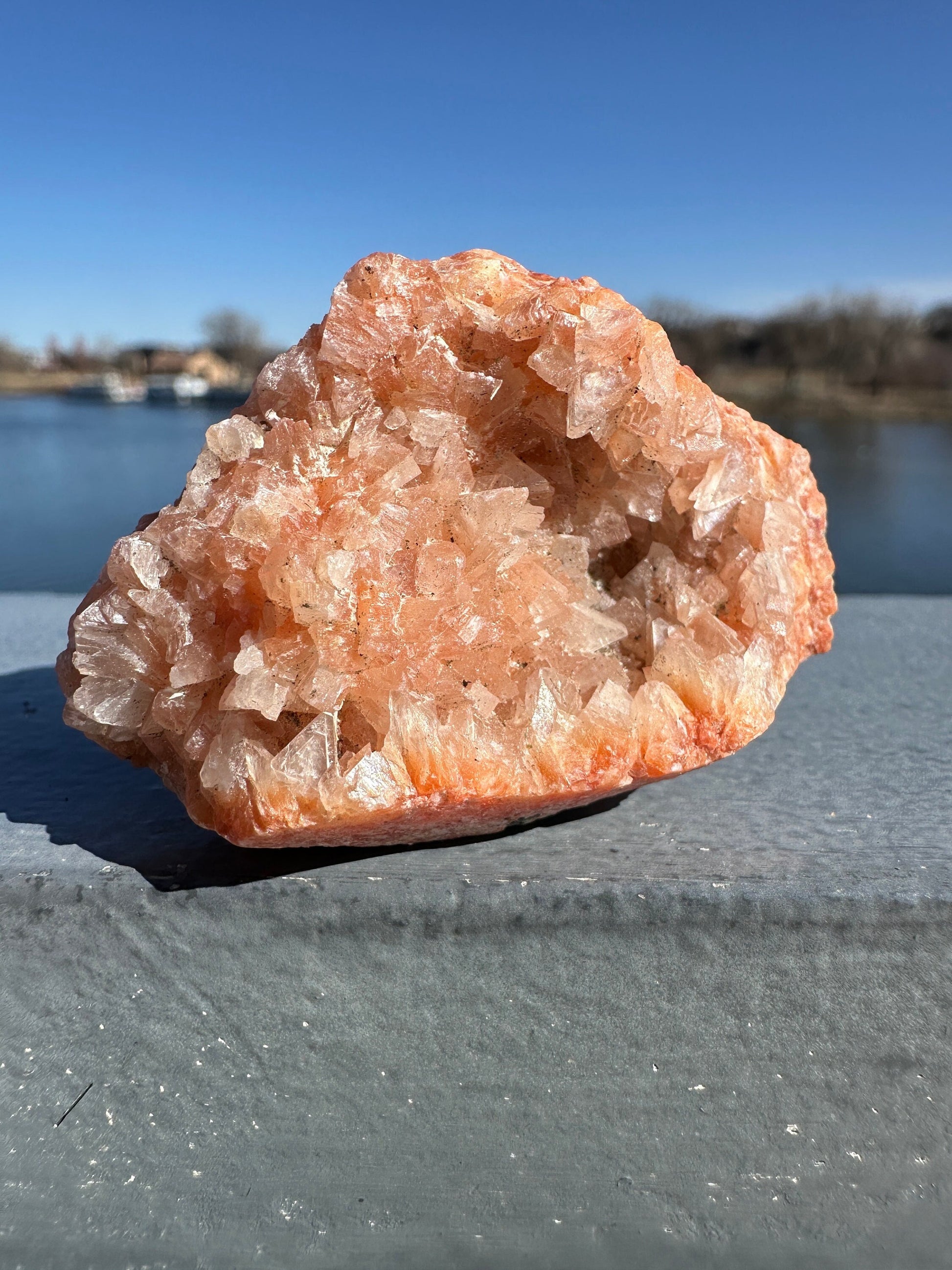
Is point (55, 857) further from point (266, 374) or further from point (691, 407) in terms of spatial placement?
point (691, 407)

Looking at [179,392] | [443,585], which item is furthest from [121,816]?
[179,392]

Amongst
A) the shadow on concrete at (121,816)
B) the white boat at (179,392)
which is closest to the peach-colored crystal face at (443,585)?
the shadow on concrete at (121,816)

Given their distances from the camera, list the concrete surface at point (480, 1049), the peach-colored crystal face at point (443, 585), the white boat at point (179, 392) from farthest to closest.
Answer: the white boat at point (179, 392) → the peach-colored crystal face at point (443, 585) → the concrete surface at point (480, 1049)

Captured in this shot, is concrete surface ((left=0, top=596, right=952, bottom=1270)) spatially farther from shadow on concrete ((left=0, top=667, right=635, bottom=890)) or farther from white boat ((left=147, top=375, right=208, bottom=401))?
white boat ((left=147, top=375, right=208, bottom=401))

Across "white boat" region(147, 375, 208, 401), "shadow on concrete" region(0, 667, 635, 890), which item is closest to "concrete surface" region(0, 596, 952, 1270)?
"shadow on concrete" region(0, 667, 635, 890)

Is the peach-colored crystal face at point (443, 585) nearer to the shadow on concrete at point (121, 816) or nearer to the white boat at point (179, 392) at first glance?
the shadow on concrete at point (121, 816)

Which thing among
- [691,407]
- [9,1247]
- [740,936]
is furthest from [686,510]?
[9,1247]

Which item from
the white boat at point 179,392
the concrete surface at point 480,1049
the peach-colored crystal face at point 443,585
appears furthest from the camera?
the white boat at point 179,392

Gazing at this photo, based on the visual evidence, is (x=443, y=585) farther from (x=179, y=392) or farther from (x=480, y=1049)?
(x=179, y=392)

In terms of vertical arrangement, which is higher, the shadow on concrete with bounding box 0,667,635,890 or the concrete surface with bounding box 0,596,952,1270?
the shadow on concrete with bounding box 0,667,635,890
